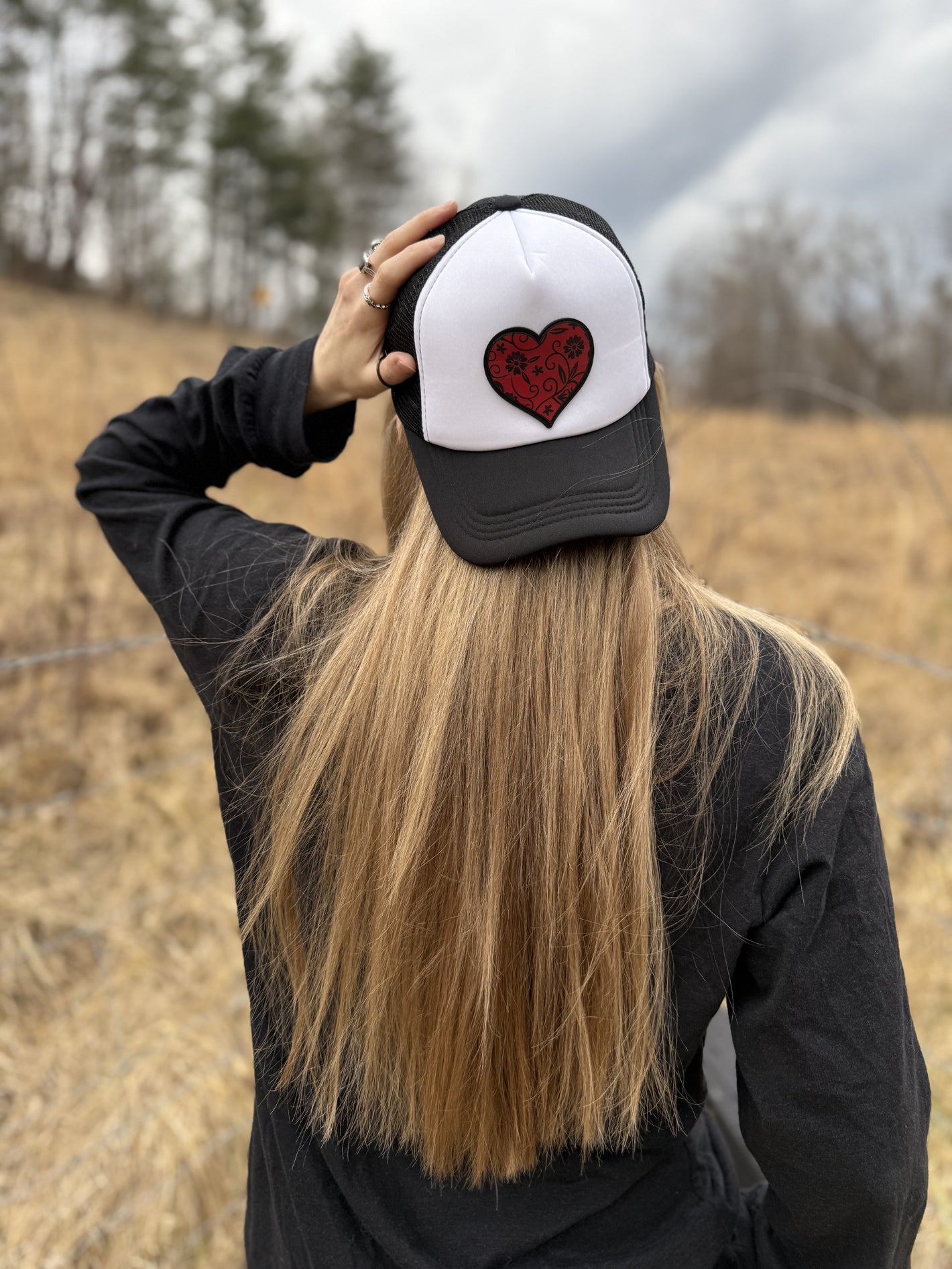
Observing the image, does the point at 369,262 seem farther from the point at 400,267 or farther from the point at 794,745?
the point at 794,745

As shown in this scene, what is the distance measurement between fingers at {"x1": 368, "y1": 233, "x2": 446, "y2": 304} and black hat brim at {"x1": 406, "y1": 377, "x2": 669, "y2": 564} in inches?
4.9

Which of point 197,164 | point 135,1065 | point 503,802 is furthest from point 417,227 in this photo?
point 197,164

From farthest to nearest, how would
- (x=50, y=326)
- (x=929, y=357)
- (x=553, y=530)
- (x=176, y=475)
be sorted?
1. (x=929, y=357)
2. (x=50, y=326)
3. (x=176, y=475)
4. (x=553, y=530)

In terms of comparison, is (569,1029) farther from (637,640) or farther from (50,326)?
(50,326)

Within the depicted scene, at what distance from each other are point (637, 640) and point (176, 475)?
0.55 metres

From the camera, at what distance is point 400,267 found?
0.64 m

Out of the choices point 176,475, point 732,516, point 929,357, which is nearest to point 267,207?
point 929,357

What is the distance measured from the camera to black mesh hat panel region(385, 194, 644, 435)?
0.63 m

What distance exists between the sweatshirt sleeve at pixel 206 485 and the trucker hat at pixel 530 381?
19 cm

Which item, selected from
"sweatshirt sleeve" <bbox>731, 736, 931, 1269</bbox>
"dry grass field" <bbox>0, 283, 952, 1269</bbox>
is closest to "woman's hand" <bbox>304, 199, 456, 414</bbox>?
"sweatshirt sleeve" <bbox>731, 736, 931, 1269</bbox>

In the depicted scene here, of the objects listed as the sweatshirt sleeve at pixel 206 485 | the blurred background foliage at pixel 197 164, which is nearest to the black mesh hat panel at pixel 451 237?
the sweatshirt sleeve at pixel 206 485

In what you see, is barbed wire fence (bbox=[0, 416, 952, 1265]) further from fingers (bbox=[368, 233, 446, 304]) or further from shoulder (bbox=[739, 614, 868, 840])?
fingers (bbox=[368, 233, 446, 304])

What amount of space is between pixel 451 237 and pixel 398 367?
0.35 feet

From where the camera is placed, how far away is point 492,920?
62cm
